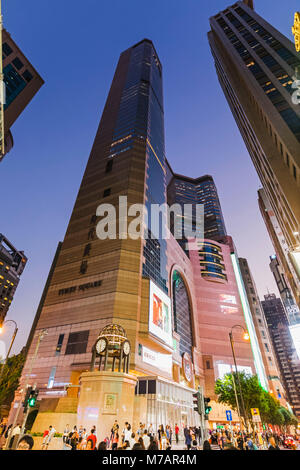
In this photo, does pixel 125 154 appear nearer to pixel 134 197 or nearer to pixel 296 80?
pixel 134 197

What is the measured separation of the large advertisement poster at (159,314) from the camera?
47.8 m

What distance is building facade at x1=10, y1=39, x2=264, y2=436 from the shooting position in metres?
43.5

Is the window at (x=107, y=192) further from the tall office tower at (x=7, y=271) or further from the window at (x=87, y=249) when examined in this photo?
the tall office tower at (x=7, y=271)

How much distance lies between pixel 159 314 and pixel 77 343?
54.4ft

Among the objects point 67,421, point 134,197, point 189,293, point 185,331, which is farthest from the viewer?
point 189,293

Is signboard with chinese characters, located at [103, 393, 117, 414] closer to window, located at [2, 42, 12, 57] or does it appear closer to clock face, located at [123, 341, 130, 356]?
clock face, located at [123, 341, 130, 356]

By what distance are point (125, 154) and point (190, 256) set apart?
5436 cm

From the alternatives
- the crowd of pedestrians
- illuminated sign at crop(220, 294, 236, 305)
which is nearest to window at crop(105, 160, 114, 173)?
the crowd of pedestrians

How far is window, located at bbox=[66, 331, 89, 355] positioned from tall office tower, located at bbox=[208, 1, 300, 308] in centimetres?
3592

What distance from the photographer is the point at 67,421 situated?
29.2 meters

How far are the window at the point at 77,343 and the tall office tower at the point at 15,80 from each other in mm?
59136

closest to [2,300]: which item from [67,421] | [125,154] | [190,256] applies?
[190,256]

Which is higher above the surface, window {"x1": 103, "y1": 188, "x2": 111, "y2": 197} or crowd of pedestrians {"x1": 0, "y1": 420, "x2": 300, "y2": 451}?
window {"x1": 103, "y1": 188, "x2": 111, "y2": 197}

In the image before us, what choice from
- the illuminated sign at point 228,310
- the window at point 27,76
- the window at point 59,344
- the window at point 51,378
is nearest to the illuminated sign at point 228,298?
the illuminated sign at point 228,310
